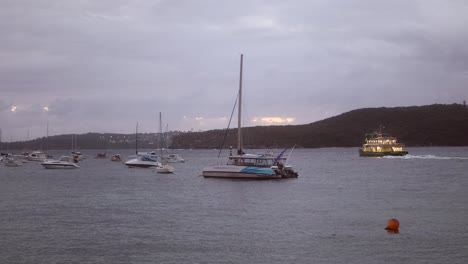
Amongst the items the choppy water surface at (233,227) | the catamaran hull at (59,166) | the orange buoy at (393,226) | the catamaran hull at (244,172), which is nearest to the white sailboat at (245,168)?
the catamaran hull at (244,172)

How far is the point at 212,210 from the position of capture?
38312 millimetres

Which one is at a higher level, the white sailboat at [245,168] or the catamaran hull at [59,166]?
the white sailboat at [245,168]

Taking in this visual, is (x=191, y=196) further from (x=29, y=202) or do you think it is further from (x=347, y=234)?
(x=347, y=234)

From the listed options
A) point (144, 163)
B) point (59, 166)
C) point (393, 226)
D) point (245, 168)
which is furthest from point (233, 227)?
point (59, 166)

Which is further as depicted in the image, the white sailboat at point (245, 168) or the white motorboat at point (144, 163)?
the white motorboat at point (144, 163)

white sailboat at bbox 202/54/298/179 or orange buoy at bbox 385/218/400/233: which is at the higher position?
white sailboat at bbox 202/54/298/179

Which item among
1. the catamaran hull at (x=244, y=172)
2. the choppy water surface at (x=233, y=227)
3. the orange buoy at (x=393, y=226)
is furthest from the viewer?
the catamaran hull at (x=244, y=172)

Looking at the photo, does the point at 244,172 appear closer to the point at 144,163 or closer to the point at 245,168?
the point at 245,168

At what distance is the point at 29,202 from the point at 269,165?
3000cm

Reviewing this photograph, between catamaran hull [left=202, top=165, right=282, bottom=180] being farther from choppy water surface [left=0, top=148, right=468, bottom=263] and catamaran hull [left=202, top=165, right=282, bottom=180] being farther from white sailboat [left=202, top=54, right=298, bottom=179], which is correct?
choppy water surface [left=0, top=148, right=468, bottom=263]

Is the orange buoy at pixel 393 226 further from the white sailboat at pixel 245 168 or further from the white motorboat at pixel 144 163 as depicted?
the white motorboat at pixel 144 163

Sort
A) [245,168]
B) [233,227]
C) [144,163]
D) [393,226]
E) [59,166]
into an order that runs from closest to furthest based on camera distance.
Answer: [393,226] → [233,227] → [245,168] → [59,166] → [144,163]

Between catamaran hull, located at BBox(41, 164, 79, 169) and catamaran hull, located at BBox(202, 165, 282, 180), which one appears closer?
catamaran hull, located at BBox(202, 165, 282, 180)

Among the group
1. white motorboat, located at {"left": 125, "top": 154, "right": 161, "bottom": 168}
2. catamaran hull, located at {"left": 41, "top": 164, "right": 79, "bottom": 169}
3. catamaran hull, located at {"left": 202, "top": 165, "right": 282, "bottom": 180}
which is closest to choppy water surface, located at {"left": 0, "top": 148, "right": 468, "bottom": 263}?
catamaran hull, located at {"left": 202, "top": 165, "right": 282, "bottom": 180}
